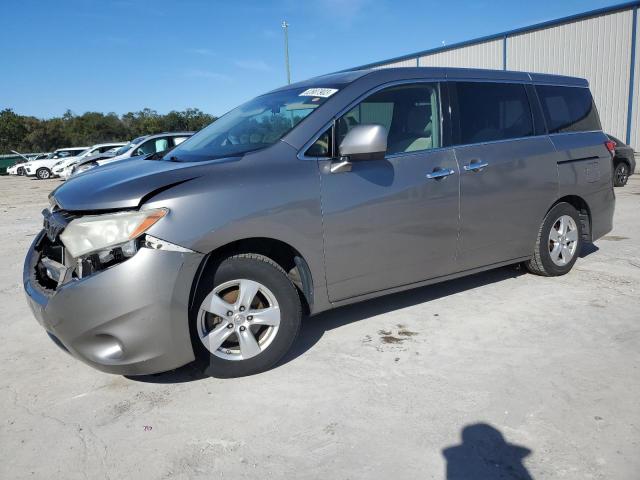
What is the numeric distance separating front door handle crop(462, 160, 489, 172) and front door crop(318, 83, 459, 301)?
115 mm

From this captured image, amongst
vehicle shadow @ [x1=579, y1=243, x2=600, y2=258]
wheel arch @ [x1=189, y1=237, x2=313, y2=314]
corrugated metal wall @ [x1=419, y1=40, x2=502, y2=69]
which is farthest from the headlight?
corrugated metal wall @ [x1=419, y1=40, x2=502, y2=69]

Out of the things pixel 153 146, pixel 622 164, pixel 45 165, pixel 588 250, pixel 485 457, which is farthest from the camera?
pixel 45 165

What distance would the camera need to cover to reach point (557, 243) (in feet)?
16.2

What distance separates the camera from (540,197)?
456cm

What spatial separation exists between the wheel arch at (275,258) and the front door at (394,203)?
0.16 m

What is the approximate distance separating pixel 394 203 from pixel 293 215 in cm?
80

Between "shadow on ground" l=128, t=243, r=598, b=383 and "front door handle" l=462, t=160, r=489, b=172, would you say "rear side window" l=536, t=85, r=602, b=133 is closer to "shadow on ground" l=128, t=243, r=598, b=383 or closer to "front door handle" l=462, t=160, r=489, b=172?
"front door handle" l=462, t=160, r=489, b=172

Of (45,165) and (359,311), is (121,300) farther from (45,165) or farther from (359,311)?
(45,165)

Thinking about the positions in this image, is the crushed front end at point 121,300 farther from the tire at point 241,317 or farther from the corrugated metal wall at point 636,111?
the corrugated metal wall at point 636,111

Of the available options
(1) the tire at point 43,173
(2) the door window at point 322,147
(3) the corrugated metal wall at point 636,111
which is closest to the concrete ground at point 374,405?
(2) the door window at point 322,147

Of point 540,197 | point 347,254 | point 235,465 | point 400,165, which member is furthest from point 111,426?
point 540,197

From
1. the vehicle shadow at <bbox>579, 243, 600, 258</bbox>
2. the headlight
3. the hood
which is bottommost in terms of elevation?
the vehicle shadow at <bbox>579, 243, 600, 258</bbox>

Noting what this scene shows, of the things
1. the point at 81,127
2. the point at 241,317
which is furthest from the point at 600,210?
the point at 81,127

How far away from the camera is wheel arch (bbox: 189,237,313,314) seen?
118 inches
